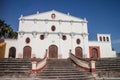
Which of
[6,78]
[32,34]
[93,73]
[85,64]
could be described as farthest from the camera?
[32,34]

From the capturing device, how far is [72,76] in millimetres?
11609

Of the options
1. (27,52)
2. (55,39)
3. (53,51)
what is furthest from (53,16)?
(27,52)

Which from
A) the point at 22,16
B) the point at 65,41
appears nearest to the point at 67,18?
the point at 65,41

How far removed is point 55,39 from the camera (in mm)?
25578

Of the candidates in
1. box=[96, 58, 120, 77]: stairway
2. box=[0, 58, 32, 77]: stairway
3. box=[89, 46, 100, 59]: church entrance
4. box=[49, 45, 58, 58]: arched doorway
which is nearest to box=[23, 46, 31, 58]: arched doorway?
box=[49, 45, 58, 58]: arched doorway

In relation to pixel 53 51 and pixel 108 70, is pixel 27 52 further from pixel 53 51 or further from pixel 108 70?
pixel 108 70

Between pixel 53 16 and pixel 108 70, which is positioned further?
pixel 53 16

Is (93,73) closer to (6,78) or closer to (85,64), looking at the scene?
(85,64)

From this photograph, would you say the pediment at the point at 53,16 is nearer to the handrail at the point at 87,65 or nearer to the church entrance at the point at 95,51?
the church entrance at the point at 95,51

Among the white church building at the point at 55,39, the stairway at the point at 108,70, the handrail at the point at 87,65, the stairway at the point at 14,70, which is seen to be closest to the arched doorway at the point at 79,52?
the white church building at the point at 55,39

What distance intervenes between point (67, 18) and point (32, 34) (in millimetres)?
7422

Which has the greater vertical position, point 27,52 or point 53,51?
point 53,51

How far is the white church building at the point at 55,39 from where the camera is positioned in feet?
80.5

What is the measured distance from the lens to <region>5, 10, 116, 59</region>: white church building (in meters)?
24.5
